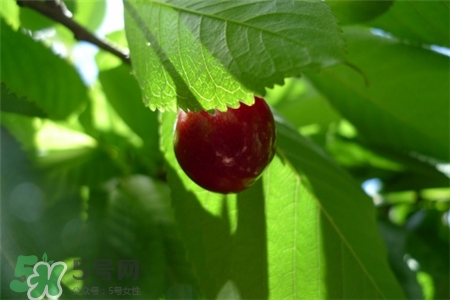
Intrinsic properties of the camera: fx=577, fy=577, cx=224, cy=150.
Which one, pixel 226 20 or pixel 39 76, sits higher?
pixel 39 76

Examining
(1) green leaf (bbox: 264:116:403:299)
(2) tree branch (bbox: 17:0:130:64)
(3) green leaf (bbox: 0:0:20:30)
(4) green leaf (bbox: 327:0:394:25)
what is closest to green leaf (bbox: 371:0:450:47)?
(4) green leaf (bbox: 327:0:394:25)

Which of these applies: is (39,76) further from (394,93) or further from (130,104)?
(394,93)

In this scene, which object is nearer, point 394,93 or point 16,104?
point 16,104

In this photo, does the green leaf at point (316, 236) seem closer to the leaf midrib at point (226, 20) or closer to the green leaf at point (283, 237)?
the green leaf at point (283, 237)

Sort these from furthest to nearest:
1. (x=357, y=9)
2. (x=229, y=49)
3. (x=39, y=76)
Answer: (x=39, y=76) < (x=357, y=9) < (x=229, y=49)

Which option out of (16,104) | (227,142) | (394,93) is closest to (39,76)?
(16,104)

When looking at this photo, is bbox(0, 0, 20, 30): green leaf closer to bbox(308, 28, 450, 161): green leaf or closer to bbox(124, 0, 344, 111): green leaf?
bbox(124, 0, 344, 111): green leaf
